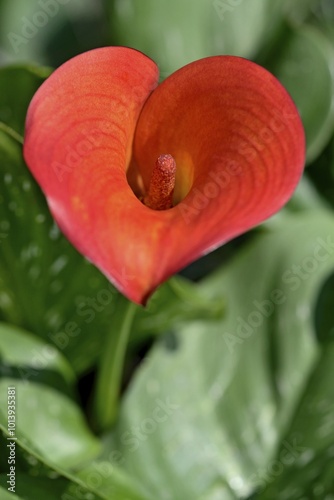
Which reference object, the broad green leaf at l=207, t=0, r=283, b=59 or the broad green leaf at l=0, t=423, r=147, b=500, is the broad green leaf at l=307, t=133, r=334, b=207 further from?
the broad green leaf at l=0, t=423, r=147, b=500

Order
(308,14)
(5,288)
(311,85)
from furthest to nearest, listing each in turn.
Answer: (308,14), (311,85), (5,288)

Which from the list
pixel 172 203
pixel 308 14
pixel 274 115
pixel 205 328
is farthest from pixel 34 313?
pixel 308 14

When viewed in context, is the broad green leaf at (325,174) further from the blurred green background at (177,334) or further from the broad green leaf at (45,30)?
the broad green leaf at (45,30)

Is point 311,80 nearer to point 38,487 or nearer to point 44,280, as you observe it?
point 44,280

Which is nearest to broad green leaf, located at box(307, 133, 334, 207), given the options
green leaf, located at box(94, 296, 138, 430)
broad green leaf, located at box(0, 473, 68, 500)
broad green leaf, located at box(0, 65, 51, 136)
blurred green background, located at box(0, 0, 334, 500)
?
blurred green background, located at box(0, 0, 334, 500)

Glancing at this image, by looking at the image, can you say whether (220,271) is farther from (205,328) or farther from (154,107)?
(154,107)

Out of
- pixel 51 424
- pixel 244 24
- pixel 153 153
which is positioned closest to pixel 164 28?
pixel 244 24

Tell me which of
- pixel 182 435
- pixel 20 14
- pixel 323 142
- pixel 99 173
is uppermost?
pixel 99 173
